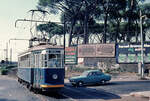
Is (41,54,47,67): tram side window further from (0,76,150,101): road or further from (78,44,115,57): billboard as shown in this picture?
(78,44,115,57): billboard

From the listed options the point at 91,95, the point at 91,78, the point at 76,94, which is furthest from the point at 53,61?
the point at 91,78

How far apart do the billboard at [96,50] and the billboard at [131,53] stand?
126cm

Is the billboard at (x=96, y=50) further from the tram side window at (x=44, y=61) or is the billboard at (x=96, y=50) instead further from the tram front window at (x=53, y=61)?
the tram side window at (x=44, y=61)

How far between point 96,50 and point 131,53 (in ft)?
20.7

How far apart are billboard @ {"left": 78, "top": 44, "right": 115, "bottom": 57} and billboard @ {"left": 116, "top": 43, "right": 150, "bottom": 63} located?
4.14ft

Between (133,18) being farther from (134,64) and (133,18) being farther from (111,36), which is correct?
(134,64)

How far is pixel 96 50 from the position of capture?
39750 mm

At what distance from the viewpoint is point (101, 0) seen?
49094 millimetres

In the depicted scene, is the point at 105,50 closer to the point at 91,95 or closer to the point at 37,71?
the point at 91,95

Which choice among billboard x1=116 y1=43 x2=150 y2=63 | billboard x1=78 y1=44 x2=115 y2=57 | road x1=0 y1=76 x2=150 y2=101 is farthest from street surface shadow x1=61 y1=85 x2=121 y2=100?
billboard x1=78 y1=44 x2=115 y2=57

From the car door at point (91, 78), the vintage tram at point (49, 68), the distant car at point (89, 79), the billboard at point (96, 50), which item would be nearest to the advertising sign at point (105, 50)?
the billboard at point (96, 50)

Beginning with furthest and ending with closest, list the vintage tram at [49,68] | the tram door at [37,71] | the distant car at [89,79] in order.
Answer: the distant car at [89,79] < the tram door at [37,71] < the vintage tram at [49,68]

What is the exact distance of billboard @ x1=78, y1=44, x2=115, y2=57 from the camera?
124ft

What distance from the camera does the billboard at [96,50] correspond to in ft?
124
